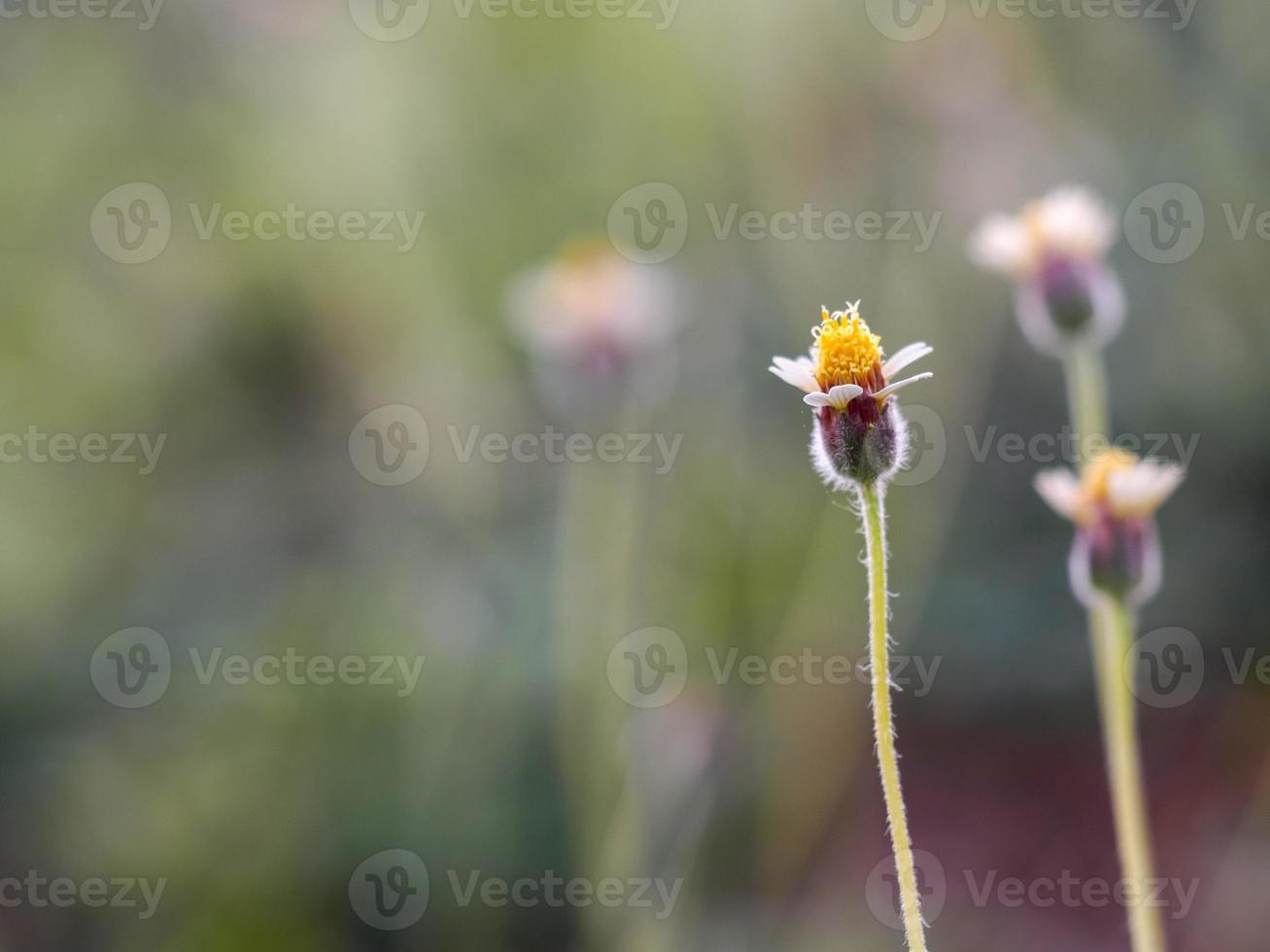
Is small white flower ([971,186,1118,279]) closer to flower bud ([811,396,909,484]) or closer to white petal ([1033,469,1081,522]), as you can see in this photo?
white petal ([1033,469,1081,522])

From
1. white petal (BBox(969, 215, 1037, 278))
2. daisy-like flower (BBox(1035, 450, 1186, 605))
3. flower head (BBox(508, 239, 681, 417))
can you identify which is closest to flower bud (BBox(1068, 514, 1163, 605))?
daisy-like flower (BBox(1035, 450, 1186, 605))

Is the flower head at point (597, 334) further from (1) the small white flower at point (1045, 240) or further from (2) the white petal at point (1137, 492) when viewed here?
(2) the white petal at point (1137, 492)

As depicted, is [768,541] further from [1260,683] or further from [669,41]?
[669,41]

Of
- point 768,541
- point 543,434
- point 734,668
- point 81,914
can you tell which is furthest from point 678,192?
point 81,914

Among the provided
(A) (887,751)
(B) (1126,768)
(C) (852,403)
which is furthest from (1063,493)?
(A) (887,751)

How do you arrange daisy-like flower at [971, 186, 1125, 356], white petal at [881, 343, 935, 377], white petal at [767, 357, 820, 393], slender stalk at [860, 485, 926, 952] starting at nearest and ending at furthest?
1. slender stalk at [860, 485, 926, 952]
2. white petal at [881, 343, 935, 377]
3. white petal at [767, 357, 820, 393]
4. daisy-like flower at [971, 186, 1125, 356]

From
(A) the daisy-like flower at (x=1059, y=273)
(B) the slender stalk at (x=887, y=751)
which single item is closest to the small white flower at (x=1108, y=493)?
(A) the daisy-like flower at (x=1059, y=273)

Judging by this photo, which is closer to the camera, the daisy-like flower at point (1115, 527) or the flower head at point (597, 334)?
the daisy-like flower at point (1115, 527)
